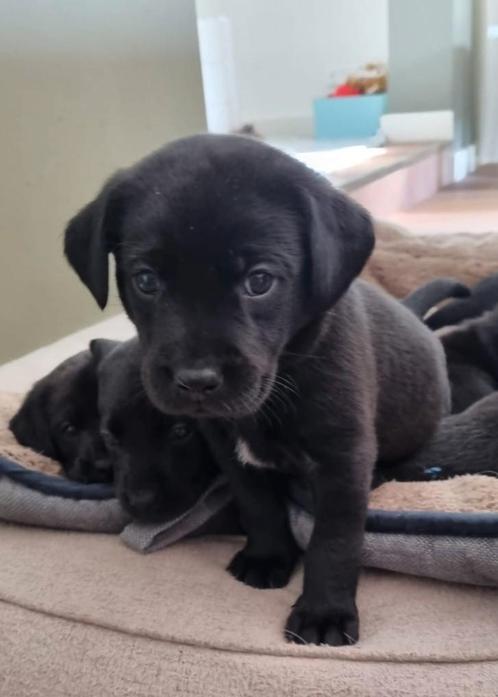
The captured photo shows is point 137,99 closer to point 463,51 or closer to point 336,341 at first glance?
point 336,341

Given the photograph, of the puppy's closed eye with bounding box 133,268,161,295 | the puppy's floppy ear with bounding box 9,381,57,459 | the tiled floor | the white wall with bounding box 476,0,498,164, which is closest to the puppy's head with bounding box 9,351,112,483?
the puppy's floppy ear with bounding box 9,381,57,459

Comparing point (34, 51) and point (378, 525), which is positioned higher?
point (34, 51)

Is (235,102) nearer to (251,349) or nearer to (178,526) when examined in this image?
(178,526)

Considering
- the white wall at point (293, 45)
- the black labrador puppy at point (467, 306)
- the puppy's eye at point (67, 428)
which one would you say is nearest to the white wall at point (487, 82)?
the white wall at point (293, 45)

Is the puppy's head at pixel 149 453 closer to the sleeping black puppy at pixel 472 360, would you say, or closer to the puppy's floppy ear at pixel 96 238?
the puppy's floppy ear at pixel 96 238

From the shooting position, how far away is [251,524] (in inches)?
60.1

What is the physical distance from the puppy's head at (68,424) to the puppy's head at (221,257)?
0.40m

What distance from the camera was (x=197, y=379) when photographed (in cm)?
119

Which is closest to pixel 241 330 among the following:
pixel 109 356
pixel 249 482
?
pixel 249 482

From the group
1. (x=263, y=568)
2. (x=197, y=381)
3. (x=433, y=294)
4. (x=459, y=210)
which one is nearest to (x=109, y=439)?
(x=263, y=568)

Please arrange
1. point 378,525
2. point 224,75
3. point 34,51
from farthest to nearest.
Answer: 1. point 224,75
2. point 34,51
3. point 378,525

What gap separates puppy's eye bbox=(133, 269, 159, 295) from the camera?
130 cm

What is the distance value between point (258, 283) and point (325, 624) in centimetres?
49

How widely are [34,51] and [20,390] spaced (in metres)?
1.03
